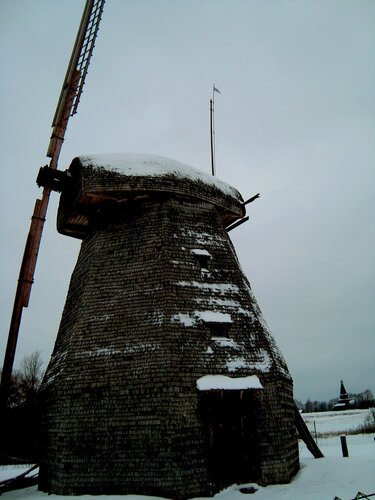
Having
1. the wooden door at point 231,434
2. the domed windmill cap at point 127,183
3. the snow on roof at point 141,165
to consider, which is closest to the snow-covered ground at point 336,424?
the wooden door at point 231,434

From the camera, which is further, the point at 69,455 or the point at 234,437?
the point at 234,437

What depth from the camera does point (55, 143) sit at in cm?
1264

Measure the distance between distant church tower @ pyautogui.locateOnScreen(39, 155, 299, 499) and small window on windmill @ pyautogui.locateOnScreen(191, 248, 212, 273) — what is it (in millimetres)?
30

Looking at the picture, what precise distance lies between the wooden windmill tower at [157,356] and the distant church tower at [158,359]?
1.2 inches

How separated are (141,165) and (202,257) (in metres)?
3.45

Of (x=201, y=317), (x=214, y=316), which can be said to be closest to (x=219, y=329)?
(x=214, y=316)

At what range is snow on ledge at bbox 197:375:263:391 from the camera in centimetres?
887

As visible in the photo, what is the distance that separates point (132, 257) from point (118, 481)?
18.3 feet

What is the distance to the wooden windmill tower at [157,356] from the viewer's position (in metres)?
8.45

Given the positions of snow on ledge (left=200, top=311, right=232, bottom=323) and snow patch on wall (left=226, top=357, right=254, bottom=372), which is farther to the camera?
snow on ledge (left=200, top=311, right=232, bottom=323)

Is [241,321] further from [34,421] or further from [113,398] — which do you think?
[34,421]

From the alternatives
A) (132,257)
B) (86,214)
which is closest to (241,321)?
(132,257)

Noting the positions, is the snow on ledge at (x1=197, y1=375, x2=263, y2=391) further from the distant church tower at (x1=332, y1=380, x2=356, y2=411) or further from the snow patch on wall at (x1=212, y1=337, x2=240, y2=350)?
the distant church tower at (x1=332, y1=380, x2=356, y2=411)

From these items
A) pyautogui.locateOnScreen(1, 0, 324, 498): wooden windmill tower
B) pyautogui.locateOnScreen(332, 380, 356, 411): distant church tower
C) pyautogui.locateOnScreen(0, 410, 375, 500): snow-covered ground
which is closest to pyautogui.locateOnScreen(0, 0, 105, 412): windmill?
pyautogui.locateOnScreen(1, 0, 324, 498): wooden windmill tower
